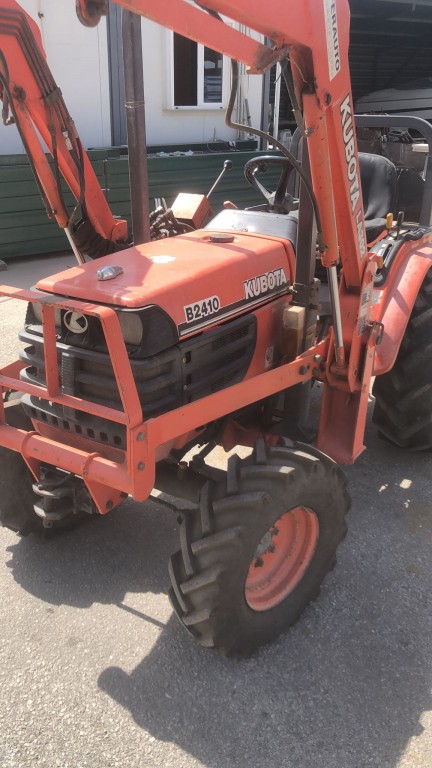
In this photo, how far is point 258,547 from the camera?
8.03 feet

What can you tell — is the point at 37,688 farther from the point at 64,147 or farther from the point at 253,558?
the point at 64,147

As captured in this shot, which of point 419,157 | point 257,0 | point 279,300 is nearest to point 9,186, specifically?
point 419,157

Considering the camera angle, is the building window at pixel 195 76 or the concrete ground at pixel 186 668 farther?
the building window at pixel 195 76

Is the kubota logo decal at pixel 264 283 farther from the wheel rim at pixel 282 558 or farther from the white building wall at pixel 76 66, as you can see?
the white building wall at pixel 76 66

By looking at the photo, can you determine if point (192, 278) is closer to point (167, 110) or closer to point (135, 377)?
point (135, 377)

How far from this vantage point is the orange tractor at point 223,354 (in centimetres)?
221

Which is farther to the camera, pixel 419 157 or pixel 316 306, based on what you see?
pixel 419 157

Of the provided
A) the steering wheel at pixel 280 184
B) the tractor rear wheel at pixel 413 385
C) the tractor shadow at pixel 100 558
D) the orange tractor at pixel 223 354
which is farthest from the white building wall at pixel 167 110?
the tractor shadow at pixel 100 558

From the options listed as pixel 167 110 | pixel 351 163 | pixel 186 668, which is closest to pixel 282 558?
pixel 186 668

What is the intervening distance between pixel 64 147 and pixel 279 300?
4.62ft

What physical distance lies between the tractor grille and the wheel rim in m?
0.61

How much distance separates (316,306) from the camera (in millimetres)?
2881

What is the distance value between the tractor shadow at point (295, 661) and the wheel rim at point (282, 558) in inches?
6.6

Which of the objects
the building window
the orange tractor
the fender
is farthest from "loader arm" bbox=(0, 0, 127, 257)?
the building window
